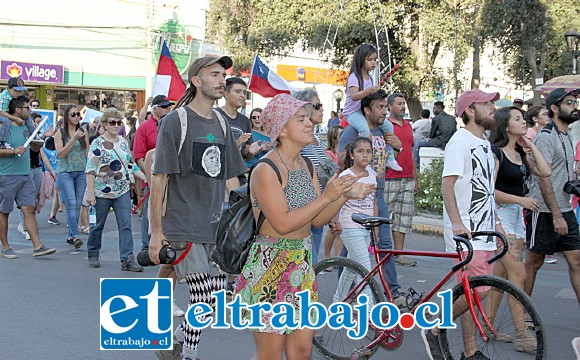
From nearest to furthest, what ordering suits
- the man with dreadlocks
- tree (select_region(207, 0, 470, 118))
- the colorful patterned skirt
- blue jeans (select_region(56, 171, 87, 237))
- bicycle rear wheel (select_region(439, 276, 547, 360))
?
the colorful patterned skirt
bicycle rear wheel (select_region(439, 276, 547, 360))
the man with dreadlocks
blue jeans (select_region(56, 171, 87, 237))
tree (select_region(207, 0, 470, 118))

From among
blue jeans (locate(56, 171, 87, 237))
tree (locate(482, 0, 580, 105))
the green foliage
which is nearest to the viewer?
blue jeans (locate(56, 171, 87, 237))

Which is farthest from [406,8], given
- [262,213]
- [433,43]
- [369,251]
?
[262,213]

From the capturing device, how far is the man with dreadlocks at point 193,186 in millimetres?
4863

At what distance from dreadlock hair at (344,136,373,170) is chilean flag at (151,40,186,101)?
9.11 ft

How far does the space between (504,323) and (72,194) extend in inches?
289

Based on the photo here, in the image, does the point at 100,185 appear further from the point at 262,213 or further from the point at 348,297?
the point at 262,213

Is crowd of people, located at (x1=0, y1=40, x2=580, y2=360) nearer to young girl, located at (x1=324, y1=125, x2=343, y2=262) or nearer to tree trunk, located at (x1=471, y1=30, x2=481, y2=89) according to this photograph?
young girl, located at (x1=324, y1=125, x2=343, y2=262)

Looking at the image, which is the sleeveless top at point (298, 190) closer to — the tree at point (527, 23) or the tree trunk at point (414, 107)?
the tree at point (527, 23)

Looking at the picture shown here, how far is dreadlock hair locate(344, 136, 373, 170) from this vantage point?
6160 millimetres

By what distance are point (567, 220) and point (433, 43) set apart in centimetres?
1738

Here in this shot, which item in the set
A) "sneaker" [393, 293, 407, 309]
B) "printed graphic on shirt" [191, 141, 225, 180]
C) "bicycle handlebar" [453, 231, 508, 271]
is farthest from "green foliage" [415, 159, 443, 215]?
"printed graphic on shirt" [191, 141, 225, 180]

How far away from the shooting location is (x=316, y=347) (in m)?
5.43

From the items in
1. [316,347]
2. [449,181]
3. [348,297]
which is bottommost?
[316,347]

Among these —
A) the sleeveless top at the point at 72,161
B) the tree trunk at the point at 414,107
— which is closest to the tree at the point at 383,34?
the tree trunk at the point at 414,107
